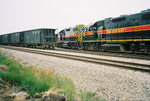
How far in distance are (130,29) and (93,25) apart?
17.5ft

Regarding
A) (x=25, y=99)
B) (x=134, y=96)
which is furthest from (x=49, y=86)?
(x=134, y=96)

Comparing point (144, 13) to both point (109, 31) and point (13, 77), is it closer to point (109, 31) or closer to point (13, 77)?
point (109, 31)

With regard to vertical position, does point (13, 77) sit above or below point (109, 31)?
below

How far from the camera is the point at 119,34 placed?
12266 millimetres

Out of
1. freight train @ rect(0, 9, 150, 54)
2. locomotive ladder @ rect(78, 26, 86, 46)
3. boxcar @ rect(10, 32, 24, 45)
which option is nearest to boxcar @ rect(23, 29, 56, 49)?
freight train @ rect(0, 9, 150, 54)

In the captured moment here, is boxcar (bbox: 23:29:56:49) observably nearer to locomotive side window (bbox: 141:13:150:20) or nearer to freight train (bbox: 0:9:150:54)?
freight train (bbox: 0:9:150:54)

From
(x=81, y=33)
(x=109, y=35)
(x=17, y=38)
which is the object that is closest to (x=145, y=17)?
(x=109, y=35)

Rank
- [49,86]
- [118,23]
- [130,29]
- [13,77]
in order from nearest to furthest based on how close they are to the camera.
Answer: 1. [49,86]
2. [13,77]
3. [130,29]
4. [118,23]

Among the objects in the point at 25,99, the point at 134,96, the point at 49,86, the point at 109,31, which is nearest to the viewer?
the point at 25,99

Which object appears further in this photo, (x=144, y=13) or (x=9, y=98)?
(x=144, y=13)

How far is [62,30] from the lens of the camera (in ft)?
74.3

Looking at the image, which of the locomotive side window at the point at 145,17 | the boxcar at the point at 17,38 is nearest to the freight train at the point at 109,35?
the locomotive side window at the point at 145,17

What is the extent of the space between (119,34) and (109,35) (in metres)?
1.29

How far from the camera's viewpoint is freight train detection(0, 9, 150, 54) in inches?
410
